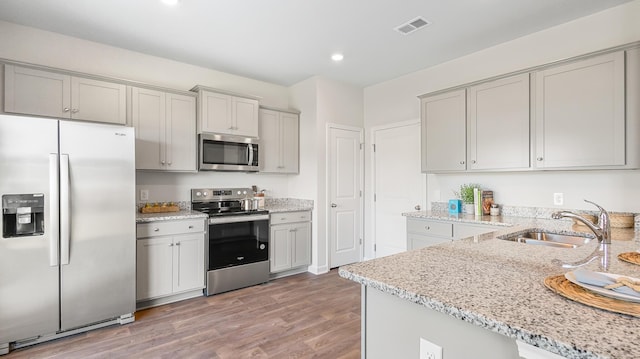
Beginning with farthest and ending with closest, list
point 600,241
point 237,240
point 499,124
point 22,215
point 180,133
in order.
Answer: point 237,240
point 180,133
point 499,124
point 22,215
point 600,241

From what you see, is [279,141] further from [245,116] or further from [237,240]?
[237,240]

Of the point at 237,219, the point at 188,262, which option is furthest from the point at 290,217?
the point at 188,262

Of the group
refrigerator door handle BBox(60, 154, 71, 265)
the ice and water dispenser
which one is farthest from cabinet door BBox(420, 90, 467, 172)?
the ice and water dispenser

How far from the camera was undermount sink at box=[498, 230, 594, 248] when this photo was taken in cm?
221

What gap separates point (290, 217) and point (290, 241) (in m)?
0.31

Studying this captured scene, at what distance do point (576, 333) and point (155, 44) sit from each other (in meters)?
3.83

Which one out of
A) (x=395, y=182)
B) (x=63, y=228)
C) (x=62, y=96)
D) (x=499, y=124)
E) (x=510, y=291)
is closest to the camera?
(x=510, y=291)

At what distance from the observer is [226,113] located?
373cm

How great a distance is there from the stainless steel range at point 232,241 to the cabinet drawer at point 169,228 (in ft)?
0.51

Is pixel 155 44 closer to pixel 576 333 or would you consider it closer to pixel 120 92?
pixel 120 92

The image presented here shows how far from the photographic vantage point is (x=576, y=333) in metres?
0.68

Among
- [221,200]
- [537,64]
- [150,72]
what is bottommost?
[221,200]

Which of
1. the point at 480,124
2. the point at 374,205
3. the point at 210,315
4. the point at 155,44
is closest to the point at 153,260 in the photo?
the point at 210,315

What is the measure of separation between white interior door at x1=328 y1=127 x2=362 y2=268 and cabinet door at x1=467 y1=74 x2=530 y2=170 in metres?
1.73
